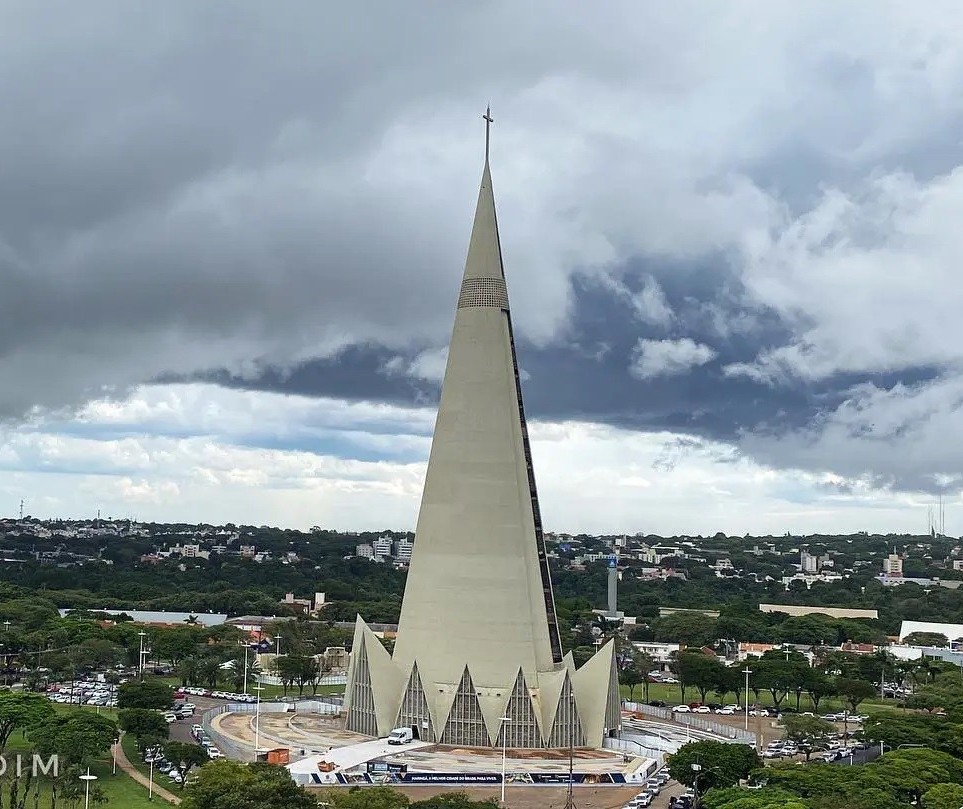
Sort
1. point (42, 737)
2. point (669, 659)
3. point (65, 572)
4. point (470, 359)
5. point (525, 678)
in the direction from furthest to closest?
1. point (65, 572)
2. point (669, 659)
3. point (470, 359)
4. point (525, 678)
5. point (42, 737)

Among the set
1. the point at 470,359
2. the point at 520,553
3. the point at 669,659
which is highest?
the point at 470,359

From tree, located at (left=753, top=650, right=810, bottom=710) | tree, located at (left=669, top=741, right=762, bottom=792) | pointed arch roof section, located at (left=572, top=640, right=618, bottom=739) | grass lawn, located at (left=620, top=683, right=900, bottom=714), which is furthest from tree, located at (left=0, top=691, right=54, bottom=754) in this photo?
tree, located at (left=753, top=650, right=810, bottom=710)

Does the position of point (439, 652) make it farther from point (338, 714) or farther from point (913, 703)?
point (913, 703)

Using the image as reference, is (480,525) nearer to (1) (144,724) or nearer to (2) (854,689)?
(1) (144,724)

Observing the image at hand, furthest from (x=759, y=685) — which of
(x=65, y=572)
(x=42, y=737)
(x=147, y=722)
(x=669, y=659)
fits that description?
(x=65, y=572)

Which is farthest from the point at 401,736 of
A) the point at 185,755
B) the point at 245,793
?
the point at 245,793

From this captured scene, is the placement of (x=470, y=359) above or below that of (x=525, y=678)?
above
